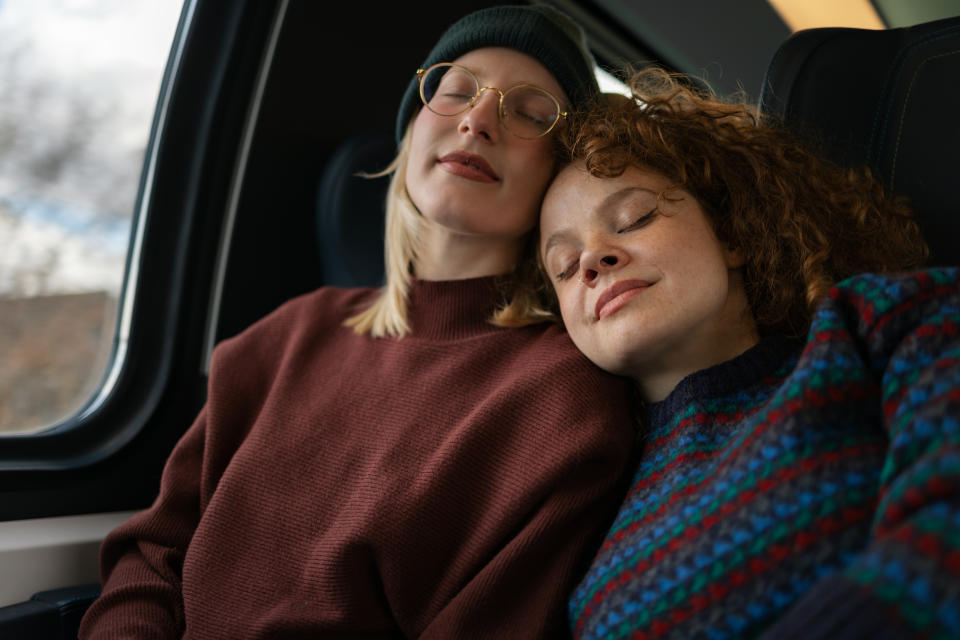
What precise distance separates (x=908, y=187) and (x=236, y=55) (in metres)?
1.66

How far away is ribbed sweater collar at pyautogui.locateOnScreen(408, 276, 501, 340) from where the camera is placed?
4.79 ft

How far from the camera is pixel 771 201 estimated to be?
1224mm

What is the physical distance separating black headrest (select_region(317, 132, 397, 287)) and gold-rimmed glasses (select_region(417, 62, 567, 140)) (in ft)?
2.19

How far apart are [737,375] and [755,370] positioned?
0.10ft

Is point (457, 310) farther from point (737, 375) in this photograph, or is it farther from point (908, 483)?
point (908, 483)

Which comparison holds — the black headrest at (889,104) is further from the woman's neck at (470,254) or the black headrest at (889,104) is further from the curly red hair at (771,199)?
the woman's neck at (470,254)

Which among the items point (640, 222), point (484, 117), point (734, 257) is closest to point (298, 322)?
point (484, 117)

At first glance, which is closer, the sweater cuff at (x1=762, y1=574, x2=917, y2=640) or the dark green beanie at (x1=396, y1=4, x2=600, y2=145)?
the sweater cuff at (x1=762, y1=574, x2=917, y2=640)

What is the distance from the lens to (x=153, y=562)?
136cm

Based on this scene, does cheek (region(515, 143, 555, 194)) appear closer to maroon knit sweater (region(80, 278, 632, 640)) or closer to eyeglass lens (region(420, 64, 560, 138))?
eyeglass lens (region(420, 64, 560, 138))

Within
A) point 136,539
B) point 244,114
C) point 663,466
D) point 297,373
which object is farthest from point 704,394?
point 244,114

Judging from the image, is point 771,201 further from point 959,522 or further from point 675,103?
point 959,522

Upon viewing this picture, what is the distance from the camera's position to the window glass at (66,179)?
1.68 metres

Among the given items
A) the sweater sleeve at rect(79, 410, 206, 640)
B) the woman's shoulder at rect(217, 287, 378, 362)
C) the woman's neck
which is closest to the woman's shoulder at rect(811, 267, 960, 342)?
the woman's neck
